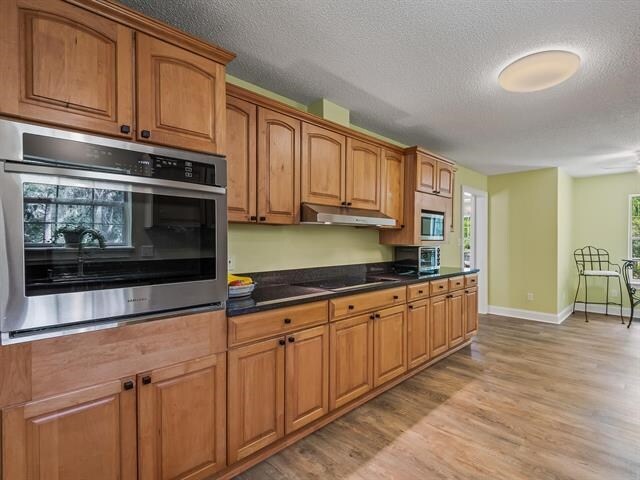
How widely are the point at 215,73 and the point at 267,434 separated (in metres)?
2.00

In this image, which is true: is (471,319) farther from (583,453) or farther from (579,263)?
(579,263)

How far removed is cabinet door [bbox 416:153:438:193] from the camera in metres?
3.31

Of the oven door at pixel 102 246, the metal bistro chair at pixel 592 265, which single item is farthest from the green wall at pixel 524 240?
the oven door at pixel 102 246

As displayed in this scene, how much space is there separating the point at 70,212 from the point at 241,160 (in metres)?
1.01

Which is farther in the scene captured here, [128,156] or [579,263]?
[579,263]

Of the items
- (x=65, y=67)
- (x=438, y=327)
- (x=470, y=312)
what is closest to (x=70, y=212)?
(x=65, y=67)

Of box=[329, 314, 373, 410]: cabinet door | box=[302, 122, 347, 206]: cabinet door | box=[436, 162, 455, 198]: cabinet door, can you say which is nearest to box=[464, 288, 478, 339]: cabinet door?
box=[436, 162, 455, 198]: cabinet door

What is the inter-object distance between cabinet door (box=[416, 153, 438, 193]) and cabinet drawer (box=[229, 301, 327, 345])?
1862mm

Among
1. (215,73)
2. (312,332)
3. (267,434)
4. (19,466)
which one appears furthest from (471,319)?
(19,466)

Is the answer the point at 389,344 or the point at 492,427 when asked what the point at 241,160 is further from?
the point at 492,427

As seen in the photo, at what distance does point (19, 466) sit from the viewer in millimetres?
1147

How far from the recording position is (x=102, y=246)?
1.31 metres

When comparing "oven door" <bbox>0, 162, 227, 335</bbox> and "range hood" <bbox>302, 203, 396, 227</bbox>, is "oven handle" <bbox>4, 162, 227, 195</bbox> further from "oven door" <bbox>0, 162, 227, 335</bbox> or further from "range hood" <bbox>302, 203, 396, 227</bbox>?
"range hood" <bbox>302, 203, 396, 227</bbox>

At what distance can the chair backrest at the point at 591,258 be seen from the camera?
221 inches
